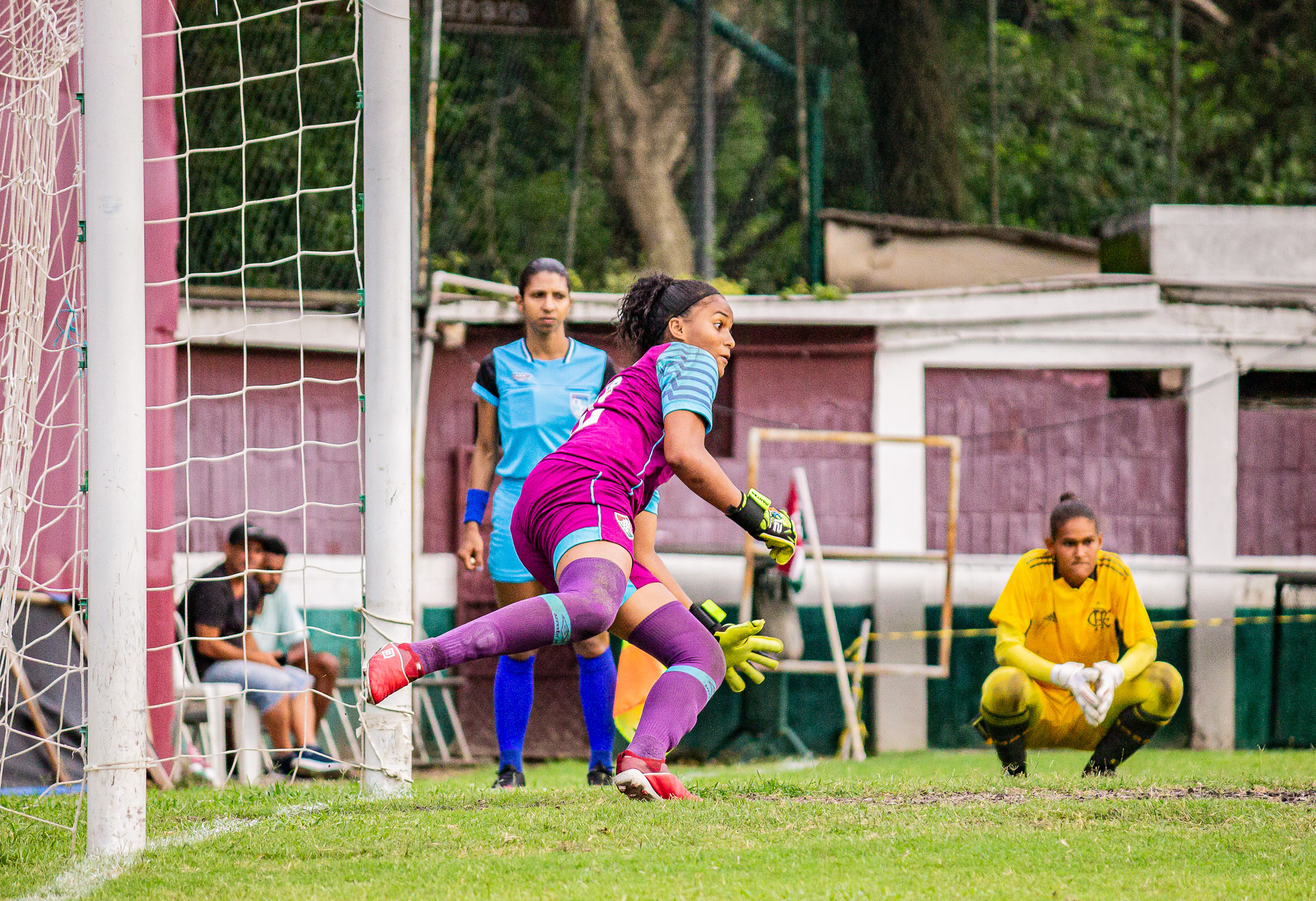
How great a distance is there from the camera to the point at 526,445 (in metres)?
5.87

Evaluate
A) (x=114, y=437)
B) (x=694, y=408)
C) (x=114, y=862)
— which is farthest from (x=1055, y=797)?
(x=114, y=437)

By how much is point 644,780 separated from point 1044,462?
7.60 metres

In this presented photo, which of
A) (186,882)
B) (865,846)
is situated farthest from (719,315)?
(186,882)

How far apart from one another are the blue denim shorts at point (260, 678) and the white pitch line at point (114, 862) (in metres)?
3.02

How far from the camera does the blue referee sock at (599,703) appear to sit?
18.5 ft

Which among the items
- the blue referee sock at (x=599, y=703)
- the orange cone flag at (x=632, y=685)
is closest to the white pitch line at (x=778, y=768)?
the orange cone flag at (x=632, y=685)

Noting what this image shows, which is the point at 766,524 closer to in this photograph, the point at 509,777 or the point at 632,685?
the point at 509,777

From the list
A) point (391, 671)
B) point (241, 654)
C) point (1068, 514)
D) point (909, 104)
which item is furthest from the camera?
point (909, 104)

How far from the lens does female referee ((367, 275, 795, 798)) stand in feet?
13.0

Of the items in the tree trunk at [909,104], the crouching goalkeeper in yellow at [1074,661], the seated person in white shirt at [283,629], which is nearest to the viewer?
the crouching goalkeeper in yellow at [1074,661]

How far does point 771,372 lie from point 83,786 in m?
7.27

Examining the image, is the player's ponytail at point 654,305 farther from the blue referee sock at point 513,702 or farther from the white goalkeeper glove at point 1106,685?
the white goalkeeper glove at point 1106,685

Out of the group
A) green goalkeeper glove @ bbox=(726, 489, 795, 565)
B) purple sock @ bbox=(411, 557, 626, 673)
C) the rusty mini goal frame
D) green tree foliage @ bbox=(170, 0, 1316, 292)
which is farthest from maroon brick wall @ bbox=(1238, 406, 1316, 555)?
purple sock @ bbox=(411, 557, 626, 673)

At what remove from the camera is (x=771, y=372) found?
10.8 metres
